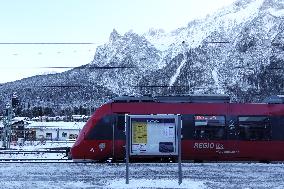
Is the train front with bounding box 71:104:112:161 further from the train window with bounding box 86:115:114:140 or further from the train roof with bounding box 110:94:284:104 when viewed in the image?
the train roof with bounding box 110:94:284:104

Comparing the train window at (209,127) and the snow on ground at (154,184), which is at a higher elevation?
the train window at (209,127)

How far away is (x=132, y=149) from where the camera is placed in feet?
48.3

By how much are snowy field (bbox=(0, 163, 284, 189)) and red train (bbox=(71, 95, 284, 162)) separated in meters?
3.43

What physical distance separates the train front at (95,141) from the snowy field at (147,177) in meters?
3.68

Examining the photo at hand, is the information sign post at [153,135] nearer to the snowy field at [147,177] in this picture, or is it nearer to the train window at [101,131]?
the snowy field at [147,177]

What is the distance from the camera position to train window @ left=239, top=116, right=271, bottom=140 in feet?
72.3

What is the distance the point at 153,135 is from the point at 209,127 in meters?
7.77

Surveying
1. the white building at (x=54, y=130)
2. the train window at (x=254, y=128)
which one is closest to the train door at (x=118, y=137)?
the train window at (x=254, y=128)

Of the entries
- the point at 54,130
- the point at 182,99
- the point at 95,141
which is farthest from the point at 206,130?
the point at 54,130

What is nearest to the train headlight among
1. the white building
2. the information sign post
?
the information sign post

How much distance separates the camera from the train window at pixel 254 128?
2203 centimetres

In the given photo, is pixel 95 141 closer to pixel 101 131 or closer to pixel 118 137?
pixel 101 131

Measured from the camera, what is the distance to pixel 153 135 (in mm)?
14711

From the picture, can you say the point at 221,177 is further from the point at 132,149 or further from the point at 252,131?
the point at 252,131
